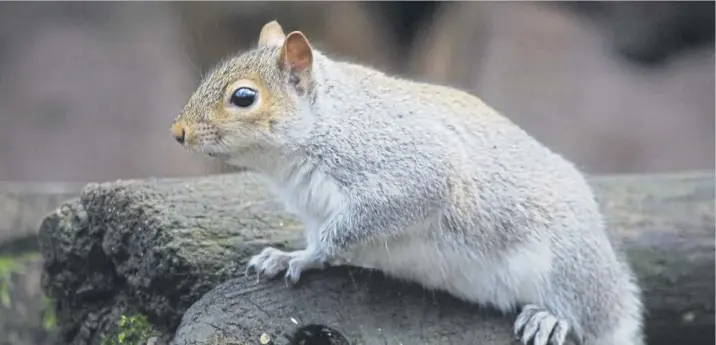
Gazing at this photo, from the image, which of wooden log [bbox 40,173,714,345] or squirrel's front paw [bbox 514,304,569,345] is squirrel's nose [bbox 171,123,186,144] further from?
squirrel's front paw [bbox 514,304,569,345]

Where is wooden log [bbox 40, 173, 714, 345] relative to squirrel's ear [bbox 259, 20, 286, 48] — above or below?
below

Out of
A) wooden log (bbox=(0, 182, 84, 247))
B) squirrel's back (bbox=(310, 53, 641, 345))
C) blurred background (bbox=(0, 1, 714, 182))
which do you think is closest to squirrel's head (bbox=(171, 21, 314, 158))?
squirrel's back (bbox=(310, 53, 641, 345))

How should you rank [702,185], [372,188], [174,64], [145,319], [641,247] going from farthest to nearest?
1. [174,64]
2. [702,185]
3. [641,247]
4. [145,319]
5. [372,188]

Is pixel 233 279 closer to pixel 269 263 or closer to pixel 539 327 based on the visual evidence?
pixel 269 263

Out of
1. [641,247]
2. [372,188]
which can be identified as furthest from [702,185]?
[372,188]

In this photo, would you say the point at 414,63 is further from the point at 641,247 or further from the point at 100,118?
the point at 641,247

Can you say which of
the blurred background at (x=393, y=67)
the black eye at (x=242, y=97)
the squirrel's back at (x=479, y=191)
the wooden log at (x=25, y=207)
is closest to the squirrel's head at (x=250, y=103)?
the black eye at (x=242, y=97)

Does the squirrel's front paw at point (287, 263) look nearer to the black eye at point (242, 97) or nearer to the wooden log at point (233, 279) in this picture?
the wooden log at point (233, 279)
